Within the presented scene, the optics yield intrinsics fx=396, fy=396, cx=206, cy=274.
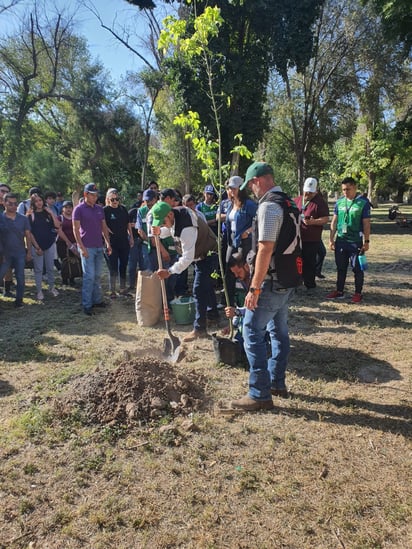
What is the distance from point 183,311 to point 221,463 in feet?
10.4

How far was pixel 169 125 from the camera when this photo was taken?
24.3 metres

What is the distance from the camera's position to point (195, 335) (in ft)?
17.2

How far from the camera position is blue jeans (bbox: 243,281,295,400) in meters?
3.28

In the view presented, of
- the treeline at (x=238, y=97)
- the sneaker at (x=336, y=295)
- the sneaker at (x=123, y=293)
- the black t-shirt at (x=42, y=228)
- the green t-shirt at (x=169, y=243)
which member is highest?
the treeline at (x=238, y=97)

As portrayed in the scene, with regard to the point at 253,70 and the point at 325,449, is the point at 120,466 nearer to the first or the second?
the point at 325,449

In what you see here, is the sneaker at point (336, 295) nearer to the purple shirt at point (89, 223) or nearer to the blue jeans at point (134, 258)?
the blue jeans at point (134, 258)

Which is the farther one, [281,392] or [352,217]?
[352,217]

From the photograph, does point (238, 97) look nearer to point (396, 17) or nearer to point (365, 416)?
point (396, 17)

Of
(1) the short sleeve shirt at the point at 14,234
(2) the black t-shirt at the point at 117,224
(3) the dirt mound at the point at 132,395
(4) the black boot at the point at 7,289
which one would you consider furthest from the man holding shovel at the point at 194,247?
(4) the black boot at the point at 7,289

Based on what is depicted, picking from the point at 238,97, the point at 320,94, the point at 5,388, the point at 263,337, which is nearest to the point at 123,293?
the point at 5,388

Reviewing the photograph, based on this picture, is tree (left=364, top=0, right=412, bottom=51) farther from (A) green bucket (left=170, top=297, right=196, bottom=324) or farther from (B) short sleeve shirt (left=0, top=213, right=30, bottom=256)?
(B) short sleeve shirt (left=0, top=213, right=30, bottom=256)

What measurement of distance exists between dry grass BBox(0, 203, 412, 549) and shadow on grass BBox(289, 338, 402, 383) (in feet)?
0.07

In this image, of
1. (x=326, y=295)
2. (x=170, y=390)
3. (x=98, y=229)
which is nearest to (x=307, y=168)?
(x=326, y=295)

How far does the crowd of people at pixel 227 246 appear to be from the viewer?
3.20m
